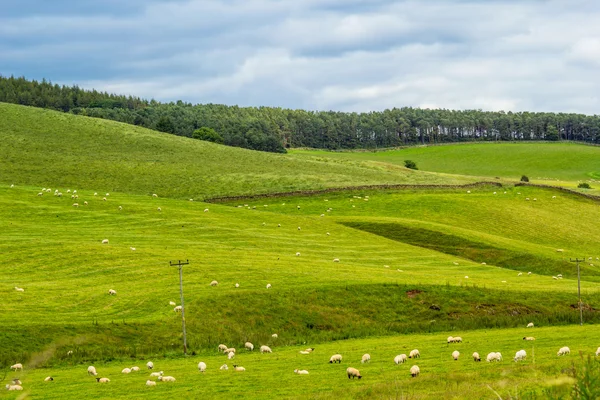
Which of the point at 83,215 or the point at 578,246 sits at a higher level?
the point at 83,215

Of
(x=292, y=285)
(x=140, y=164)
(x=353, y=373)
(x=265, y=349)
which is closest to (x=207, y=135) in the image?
(x=140, y=164)

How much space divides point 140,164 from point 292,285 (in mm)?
81812

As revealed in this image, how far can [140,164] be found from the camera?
130 m

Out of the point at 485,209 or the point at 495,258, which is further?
the point at 485,209

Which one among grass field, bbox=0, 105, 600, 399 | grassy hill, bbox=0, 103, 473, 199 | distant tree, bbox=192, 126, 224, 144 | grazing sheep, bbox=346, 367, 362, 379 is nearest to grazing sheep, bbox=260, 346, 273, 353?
grass field, bbox=0, 105, 600, 399

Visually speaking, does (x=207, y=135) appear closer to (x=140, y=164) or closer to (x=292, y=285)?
(x=140, y=164)

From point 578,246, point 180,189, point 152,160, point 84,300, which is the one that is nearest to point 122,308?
point 84,300

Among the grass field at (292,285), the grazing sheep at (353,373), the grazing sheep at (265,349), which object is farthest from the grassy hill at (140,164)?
the grazing sheep at (353,373)

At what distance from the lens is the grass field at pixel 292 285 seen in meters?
27.1

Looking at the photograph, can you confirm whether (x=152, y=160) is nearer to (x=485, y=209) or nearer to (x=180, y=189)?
(x=180, y=189)

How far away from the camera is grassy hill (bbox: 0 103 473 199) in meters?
116

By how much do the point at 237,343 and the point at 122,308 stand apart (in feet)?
30.8

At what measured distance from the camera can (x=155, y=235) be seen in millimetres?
72750

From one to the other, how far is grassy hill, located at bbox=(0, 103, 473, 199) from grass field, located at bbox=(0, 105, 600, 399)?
0.99 meters
